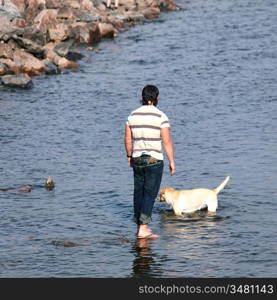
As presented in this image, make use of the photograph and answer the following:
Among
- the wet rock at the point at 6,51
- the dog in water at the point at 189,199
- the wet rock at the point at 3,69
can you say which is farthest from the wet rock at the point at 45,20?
the dog in water at the point at 189,199

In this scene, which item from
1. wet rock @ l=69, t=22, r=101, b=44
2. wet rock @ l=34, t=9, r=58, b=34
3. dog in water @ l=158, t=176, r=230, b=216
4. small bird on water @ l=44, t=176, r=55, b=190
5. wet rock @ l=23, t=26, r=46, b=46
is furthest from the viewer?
wet rock @ l=69, t=22, r=101, b=44

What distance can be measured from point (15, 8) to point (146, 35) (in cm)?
622

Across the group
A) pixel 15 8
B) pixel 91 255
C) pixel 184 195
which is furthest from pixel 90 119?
pixel 15 8

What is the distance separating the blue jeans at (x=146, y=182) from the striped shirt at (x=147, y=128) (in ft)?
0.32

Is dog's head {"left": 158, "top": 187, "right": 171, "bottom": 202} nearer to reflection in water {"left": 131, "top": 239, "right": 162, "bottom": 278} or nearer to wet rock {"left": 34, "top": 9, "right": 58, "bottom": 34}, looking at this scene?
reflection in water {"left": 131, "top": 239, "right": 162, "bottom": 278}

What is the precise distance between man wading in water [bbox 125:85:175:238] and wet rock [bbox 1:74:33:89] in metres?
15.9

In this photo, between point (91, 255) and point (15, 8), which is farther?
point (15, 8)

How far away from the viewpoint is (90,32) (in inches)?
1515

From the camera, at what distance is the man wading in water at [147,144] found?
1153cm

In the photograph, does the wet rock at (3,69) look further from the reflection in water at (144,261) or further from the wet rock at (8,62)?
the reflection in water at (144,261)

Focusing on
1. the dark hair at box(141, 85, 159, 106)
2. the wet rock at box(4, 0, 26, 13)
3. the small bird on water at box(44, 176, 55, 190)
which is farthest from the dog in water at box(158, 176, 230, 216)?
the wet rock at box(4, 0, 26, 13)

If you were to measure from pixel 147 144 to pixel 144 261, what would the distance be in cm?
150

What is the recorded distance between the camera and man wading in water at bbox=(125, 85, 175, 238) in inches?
454

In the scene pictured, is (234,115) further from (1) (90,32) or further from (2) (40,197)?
(1) (90,32)
